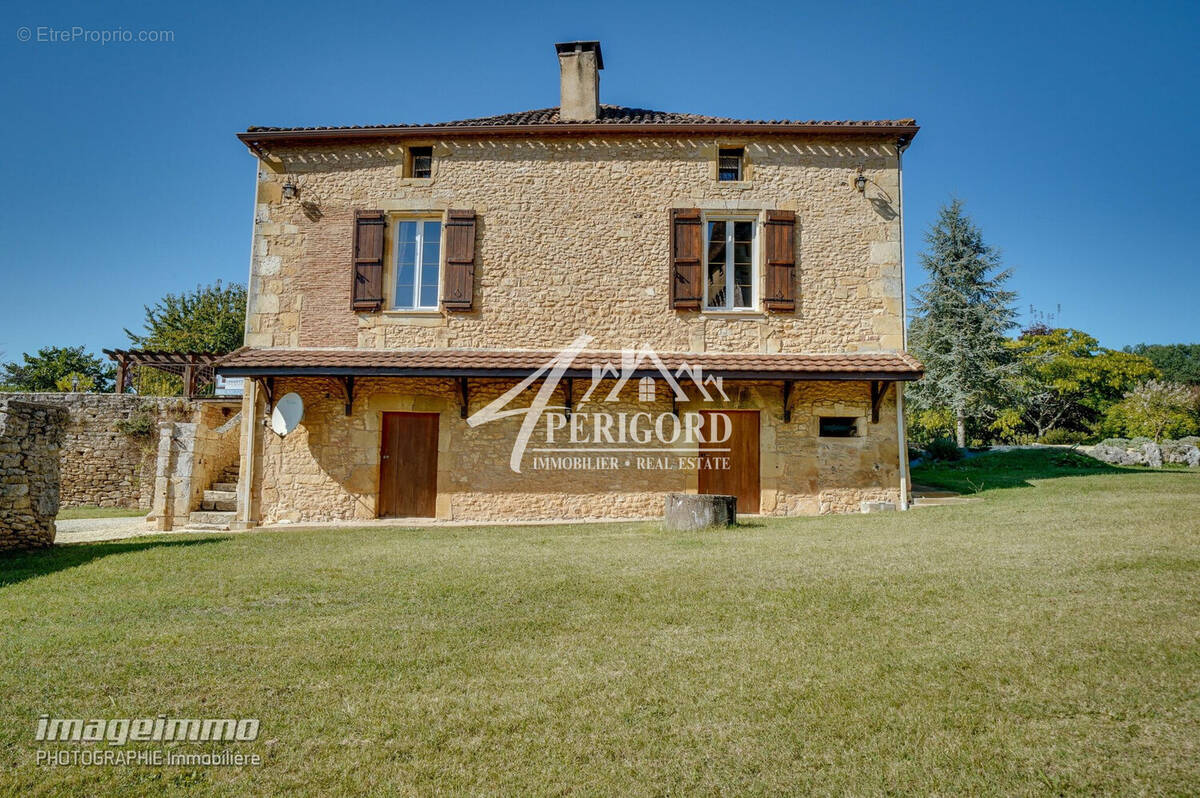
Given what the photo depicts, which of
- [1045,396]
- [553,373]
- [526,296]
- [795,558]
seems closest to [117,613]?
[795,558]

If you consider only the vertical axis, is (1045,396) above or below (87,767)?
above

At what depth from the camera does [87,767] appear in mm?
2609

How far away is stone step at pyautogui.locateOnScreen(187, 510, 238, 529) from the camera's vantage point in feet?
34.5

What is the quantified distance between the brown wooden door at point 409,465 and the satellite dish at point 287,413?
1.27m

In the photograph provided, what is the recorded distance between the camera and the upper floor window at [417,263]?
10734 mm

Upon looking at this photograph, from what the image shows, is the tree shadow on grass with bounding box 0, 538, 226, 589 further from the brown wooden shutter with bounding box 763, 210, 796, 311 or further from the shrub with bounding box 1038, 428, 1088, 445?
the shrub with bounding box 1038, 428, 1088, 445

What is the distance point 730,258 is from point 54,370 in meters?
30.9

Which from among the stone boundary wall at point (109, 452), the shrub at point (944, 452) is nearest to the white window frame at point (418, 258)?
the stone boundary wall at point (109, 452)

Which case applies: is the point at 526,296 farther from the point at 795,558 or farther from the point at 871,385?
the point at 795,558

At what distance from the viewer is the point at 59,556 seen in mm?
6914

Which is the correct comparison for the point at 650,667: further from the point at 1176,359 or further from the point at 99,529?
the point at 1176,359

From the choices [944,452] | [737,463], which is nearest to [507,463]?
[737,463]

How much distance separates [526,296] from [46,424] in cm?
620

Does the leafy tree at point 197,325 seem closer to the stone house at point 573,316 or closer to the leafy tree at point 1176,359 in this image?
the stone house at point 573,316
